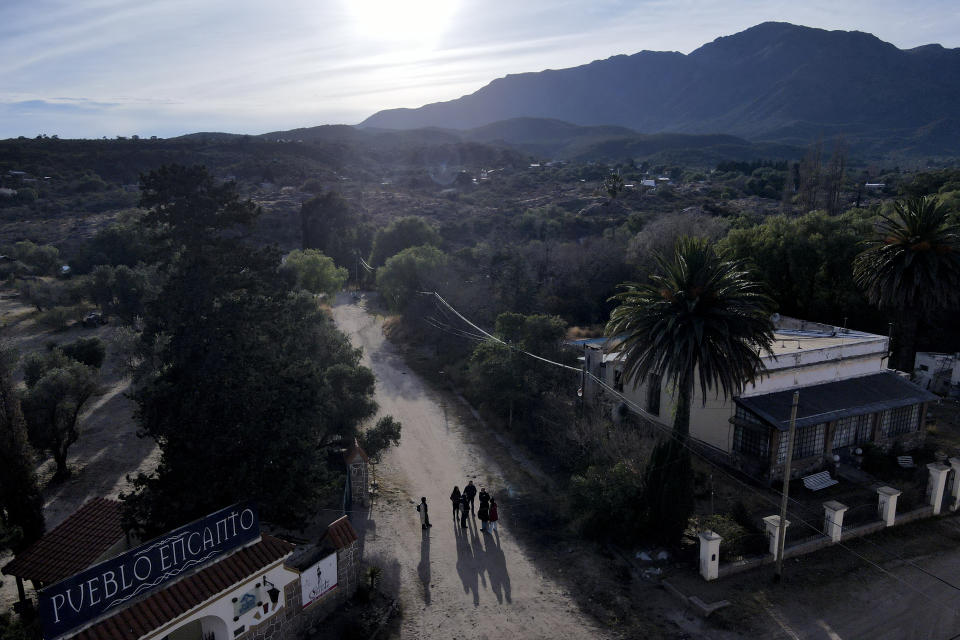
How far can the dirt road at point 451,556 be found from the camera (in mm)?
13781

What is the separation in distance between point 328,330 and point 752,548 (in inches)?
712

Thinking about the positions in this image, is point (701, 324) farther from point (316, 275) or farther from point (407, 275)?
point (316, 275)

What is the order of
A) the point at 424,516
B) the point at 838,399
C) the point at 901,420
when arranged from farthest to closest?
the point at 901,420
the point at 838,399
the point at 424,516

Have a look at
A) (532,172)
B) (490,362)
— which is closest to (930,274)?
(490,362)

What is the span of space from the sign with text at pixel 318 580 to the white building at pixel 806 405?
10990 mm

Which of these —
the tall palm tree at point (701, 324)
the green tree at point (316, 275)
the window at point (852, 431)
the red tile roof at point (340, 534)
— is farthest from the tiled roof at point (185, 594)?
the green tree at point (316, 275)

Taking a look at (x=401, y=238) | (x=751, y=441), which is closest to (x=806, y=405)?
(x=751, y=441)

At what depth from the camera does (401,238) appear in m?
53.8

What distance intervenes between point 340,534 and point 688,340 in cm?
1024

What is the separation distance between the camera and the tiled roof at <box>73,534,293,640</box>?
9.80m

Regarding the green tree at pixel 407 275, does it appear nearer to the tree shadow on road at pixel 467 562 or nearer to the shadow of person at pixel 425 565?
the tree shadow on road at pixel 467 562

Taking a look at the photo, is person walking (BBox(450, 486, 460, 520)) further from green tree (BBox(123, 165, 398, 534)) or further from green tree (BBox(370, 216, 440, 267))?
green tree (BBox(370, 216, 440, 267))

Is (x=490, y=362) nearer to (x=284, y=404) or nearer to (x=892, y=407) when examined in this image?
(x=284, y=404)

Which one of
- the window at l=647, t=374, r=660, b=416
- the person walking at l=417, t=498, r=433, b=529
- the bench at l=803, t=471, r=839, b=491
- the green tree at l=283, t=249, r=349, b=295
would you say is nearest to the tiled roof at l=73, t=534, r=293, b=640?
the person walking at l=417, t=498, r=433, b=529
